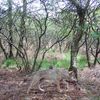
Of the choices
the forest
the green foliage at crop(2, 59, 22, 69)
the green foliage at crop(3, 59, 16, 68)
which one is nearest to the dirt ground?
the forest

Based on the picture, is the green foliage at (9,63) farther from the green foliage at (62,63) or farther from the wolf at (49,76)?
the wolf at (49,76)

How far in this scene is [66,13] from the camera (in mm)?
12031

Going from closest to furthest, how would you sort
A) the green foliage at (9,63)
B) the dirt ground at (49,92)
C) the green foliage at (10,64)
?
the dirt ground at (49,92), the green foliage at (10,64), the green foliage at (9,63)

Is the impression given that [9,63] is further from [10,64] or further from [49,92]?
[49,92]

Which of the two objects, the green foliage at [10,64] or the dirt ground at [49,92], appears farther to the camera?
the green foliage at [10,64]

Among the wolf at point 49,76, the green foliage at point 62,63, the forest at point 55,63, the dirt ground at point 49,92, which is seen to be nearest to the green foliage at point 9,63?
the forest at point 55,63

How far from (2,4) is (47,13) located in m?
1.98

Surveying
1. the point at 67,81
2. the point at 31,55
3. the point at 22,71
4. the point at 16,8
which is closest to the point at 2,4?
the point at 16,8

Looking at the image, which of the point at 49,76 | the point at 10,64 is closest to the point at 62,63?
the point at 10,64

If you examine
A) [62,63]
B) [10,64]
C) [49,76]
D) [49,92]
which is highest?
[49,76]

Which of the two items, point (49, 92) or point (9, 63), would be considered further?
point (9, 63)

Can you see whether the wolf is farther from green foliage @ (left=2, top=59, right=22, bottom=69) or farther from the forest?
green foliage @ (left=2, top=59, right=22, bottom=69)

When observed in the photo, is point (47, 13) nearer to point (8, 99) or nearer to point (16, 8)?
point (16, 8)

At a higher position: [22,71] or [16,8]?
[16,8]
